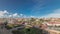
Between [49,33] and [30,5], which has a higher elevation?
[30,5]

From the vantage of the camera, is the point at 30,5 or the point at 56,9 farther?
the point at 56,9

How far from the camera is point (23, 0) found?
6.56 metres

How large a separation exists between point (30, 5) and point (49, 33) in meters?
2.12

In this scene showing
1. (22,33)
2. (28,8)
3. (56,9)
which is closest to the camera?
(22,33)

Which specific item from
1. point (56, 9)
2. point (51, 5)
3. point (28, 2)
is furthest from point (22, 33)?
point (56, 9)

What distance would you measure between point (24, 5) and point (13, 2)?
3.82ft

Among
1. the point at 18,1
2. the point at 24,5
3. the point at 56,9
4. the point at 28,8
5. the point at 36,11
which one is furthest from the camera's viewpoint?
the point at 56,9

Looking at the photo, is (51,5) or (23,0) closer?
(23,0)

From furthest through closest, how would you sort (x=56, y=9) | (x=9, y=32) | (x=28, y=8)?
(x=56, y=9)
(x=28, y=8)
(x=9, y=32)

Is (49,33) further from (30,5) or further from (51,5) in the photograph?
(51,5)

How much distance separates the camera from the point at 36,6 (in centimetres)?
761

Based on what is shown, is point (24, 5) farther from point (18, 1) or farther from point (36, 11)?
point (36, 11)

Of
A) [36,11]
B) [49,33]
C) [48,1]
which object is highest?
[48,1]

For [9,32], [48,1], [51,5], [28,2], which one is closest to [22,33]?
[9,32]
